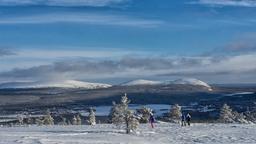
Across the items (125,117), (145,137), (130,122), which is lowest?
(145,137)

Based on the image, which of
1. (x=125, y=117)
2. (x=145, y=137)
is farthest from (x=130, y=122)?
(x=145, y=137)

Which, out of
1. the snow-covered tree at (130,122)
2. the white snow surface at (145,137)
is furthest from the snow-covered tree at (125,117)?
the white snow surface at (145,137)

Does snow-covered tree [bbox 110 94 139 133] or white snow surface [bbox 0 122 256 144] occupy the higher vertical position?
snow-covered tree [bbox 110 94 139 133]

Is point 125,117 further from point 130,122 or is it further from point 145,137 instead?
point 145,137

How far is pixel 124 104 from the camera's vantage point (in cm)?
5406

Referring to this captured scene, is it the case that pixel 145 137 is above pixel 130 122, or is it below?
below

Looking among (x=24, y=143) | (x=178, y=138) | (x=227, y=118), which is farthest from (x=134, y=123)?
(x=227, y=118)

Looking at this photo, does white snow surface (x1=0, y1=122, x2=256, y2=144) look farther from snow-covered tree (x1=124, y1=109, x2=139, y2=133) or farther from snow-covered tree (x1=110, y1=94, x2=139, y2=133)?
snow-covered tree (x1=110, y1=94, x2=139, y2=133)

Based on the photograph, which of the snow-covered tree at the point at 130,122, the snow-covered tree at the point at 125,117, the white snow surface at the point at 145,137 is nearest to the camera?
the white snow surface at the point at 145,137

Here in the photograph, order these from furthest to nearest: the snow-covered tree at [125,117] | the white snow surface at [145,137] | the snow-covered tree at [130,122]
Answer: the snow-covered tree at [125,117]
the snow-covered tree at [130,122]
the white snow surface at [145,137]

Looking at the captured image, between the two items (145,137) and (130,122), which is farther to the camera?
(130,122)

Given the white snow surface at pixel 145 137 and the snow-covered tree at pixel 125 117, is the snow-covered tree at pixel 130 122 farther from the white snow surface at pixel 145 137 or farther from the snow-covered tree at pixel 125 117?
the white snow surface at pixel 145 137

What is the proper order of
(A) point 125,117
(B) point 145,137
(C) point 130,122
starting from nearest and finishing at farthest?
(B) point 145,137 → (C) point 130,122 → (A) point 125,117

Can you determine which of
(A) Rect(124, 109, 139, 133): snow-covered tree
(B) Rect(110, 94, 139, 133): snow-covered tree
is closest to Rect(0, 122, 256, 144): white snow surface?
(A) Rect(124, 109, 139, 133): snow-covered tree
